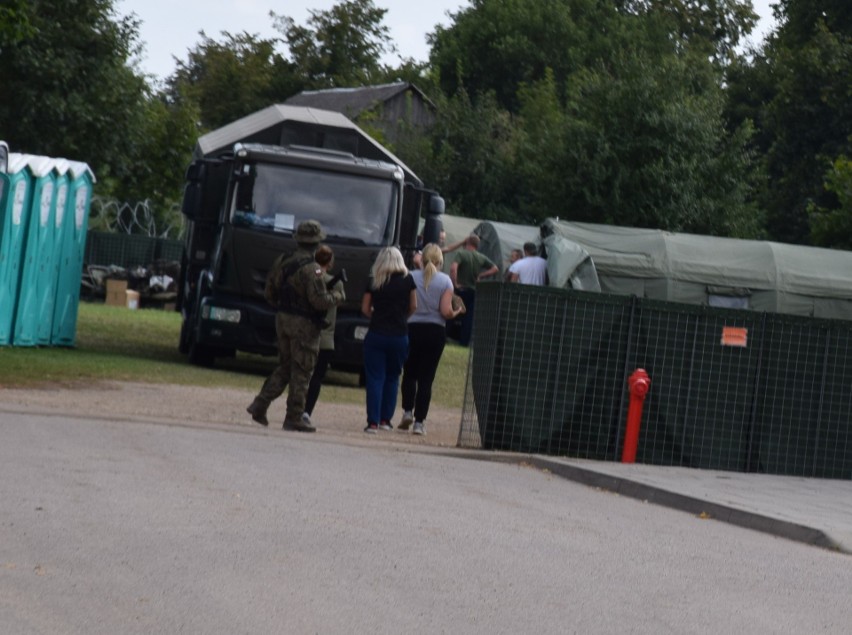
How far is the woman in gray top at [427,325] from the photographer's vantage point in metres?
15.9

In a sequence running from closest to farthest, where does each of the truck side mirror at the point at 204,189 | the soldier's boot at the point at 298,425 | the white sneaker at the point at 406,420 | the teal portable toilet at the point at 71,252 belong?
the soldier's boot at the point at 298,425 < the white sneaker at the point at 406,420 < the truck side mirror at the point at 204,189 < the teal portable toilet at the point at 71,252

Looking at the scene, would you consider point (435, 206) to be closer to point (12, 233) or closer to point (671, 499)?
point (12, 233)

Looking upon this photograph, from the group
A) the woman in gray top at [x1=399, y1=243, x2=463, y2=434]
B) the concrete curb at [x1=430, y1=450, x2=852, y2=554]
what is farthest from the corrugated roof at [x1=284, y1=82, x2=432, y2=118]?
the concrete curb at [x1=430, y1=450, x2=852, y2=554]

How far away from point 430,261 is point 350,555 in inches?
330

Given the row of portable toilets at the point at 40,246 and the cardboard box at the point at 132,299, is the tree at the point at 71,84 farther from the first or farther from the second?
the row of portable toilets at the point at 40,246

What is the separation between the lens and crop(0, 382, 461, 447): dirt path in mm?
15117

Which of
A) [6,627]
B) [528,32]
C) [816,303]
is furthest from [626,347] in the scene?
[528,32]

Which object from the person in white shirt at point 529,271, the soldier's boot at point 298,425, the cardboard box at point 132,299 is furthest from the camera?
the cardboard box at point 132,299

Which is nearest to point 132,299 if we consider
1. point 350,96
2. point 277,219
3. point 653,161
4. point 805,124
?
point 653,161

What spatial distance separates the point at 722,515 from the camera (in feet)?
37.0

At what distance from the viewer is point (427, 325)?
16.0 metres

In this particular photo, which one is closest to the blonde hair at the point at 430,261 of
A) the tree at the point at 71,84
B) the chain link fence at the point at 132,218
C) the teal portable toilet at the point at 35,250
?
the teal portable toilet at the point at 35,250

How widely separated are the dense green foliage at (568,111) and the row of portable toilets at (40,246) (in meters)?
2.01

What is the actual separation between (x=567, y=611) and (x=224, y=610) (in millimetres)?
1401
